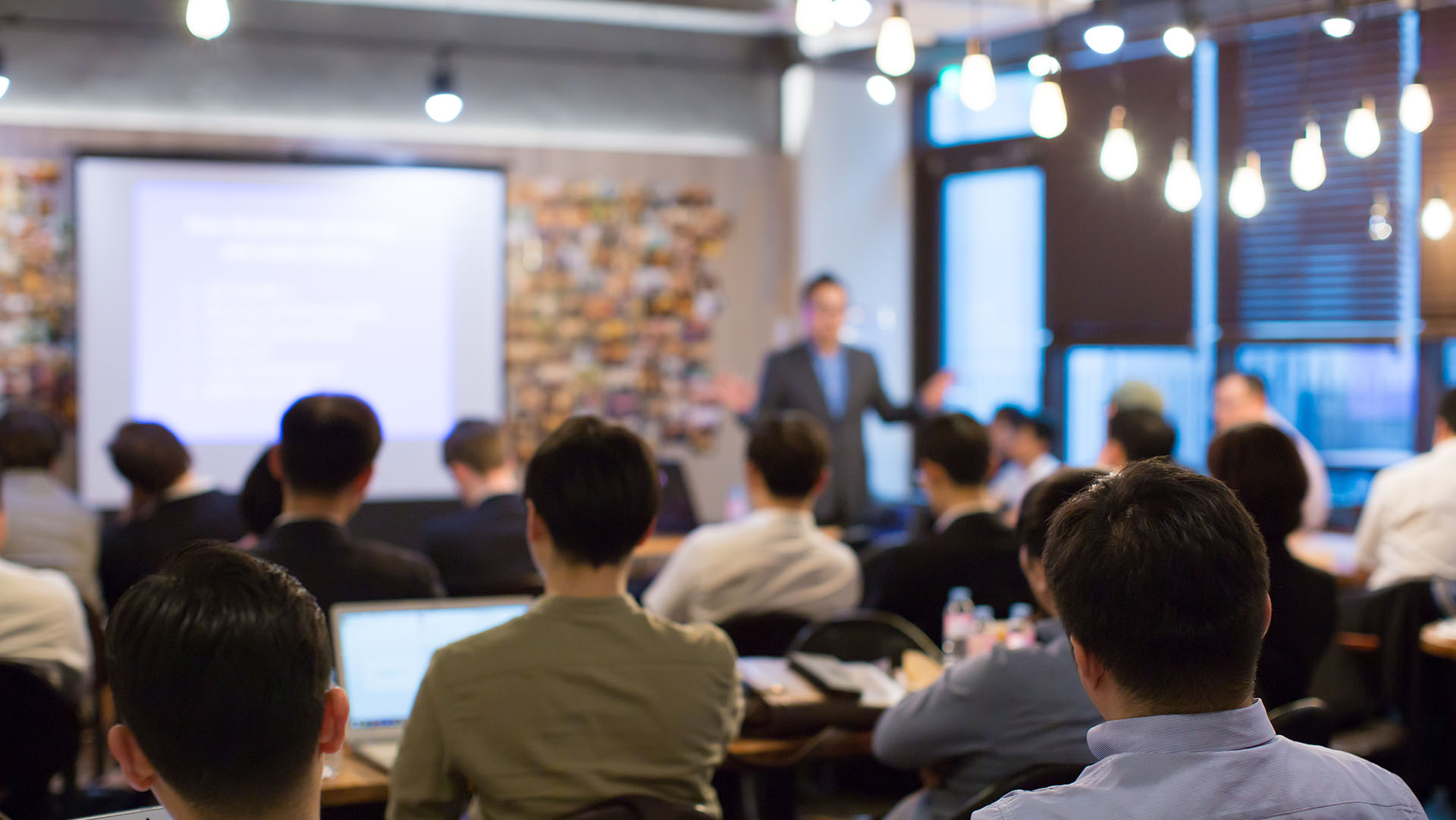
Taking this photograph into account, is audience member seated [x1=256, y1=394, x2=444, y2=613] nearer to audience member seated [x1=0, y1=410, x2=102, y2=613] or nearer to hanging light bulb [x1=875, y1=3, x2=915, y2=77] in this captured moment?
hanging light bulb [x1=875, y1=3, x2=915, y2=77]

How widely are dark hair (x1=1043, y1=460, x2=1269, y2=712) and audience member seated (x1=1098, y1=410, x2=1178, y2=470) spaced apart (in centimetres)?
253

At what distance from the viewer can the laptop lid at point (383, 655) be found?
8.28 ft

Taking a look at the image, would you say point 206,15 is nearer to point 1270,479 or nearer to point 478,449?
point 478,449

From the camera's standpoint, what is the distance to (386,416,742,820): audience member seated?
198 cm

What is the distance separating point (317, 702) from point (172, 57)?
569cm

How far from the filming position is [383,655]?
254cm

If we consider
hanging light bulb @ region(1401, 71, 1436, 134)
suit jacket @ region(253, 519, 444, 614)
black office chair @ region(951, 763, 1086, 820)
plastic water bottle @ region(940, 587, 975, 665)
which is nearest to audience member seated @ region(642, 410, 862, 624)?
plastic water bottle @ region(940, 587, 975, 665)

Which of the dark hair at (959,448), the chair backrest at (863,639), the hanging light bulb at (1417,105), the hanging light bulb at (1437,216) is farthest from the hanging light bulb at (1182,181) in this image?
the chair backrest at (863,639)

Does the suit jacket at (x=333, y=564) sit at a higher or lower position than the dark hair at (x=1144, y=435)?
lower

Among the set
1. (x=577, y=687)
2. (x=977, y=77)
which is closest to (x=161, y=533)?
(x=577, y=687)

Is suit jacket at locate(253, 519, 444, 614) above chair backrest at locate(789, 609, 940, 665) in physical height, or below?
above

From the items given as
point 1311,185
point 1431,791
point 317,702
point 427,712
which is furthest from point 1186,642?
point 1431,791

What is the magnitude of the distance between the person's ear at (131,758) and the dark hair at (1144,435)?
10.1ft

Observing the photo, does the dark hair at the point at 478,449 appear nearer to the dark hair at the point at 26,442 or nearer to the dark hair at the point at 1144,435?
the dark hair at the point at 26,442
